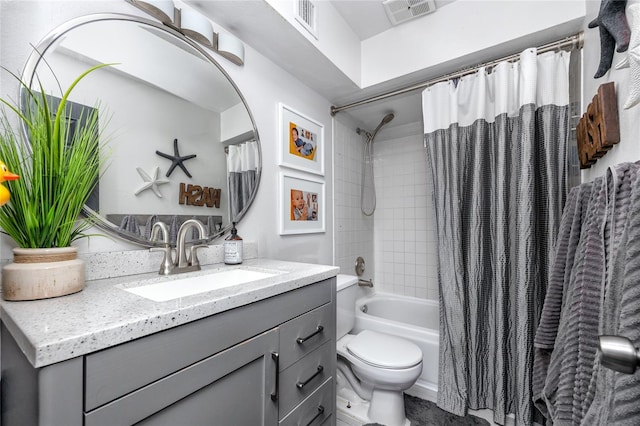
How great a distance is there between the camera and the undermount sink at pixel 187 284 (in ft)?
2.93

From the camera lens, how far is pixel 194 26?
3.84 feet

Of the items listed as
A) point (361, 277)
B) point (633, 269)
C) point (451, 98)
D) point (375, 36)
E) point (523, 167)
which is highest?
point (375, 36)

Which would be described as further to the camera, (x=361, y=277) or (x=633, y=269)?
(x=361, y=277)

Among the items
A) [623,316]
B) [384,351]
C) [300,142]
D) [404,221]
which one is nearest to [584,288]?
[623,316]

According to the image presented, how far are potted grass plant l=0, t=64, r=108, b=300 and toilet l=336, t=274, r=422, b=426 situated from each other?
1.29 meters

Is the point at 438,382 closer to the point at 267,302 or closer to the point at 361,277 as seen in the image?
the point at 361,277

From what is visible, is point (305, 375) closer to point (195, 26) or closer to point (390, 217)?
point (195, 26)

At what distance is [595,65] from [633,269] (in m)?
1.13

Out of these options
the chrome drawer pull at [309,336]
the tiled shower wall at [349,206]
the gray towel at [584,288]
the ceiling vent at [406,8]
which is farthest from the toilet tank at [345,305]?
the ceiling vent at [406,8]

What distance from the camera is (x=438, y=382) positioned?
1609 mm

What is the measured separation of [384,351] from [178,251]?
118 centimetres

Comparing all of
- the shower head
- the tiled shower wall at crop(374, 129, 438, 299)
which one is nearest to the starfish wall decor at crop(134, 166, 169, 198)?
the shower head

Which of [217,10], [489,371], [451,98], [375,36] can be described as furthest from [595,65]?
[217,10]

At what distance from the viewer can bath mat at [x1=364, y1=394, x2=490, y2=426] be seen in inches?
59.2
